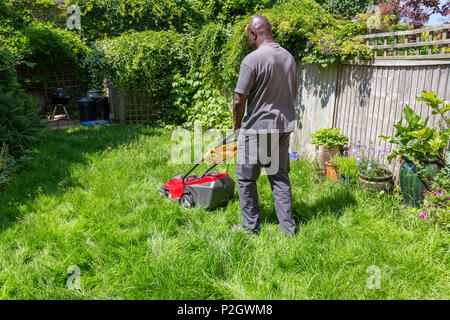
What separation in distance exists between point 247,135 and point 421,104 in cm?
218

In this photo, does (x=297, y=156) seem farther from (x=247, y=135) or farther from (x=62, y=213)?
(x=62, y=213)

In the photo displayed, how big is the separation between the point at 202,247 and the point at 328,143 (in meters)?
2.77

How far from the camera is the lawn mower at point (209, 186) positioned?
11.0 feet

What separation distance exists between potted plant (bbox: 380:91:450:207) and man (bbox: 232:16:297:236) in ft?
4.47

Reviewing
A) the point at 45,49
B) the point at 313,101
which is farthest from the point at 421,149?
the point at 45,49

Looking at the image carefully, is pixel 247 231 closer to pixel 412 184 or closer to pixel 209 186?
pixel 209 186

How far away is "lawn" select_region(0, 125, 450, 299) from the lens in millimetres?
2252

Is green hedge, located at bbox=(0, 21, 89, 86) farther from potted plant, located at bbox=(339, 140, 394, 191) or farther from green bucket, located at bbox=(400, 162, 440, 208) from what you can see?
green bucket, located at bbox=(400, 162, 440, 208)

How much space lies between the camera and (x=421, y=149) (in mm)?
3346

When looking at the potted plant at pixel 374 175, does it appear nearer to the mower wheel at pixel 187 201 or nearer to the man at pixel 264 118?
the man at pixel 264 118

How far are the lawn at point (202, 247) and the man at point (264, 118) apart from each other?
0.95ft

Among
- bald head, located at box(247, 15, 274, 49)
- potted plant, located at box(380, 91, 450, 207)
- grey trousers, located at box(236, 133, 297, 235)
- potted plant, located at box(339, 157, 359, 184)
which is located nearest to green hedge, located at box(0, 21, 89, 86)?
bald head, located at box(247, 15, 274, 49)
